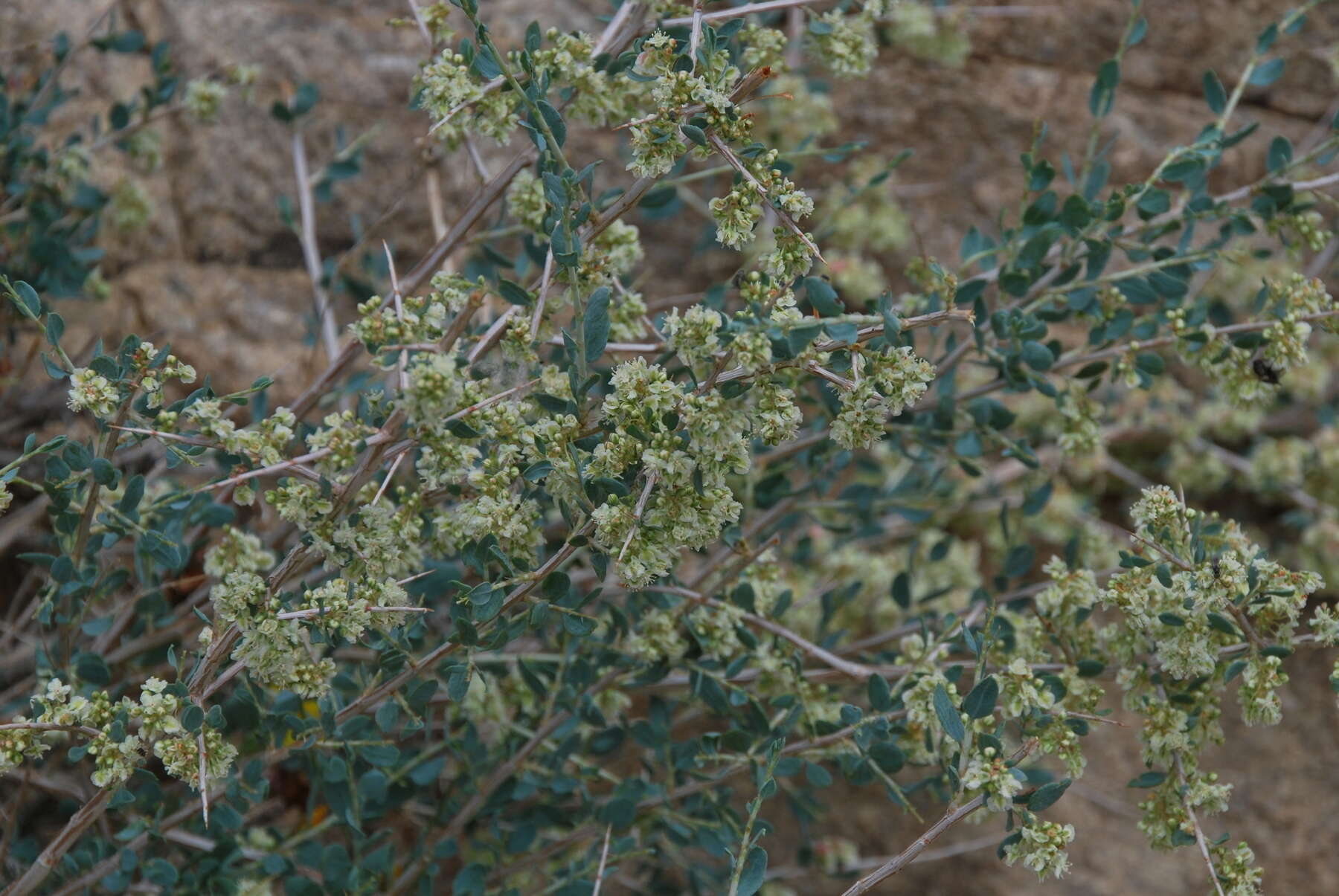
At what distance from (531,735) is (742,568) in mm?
422

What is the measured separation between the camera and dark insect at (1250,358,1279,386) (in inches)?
68.7

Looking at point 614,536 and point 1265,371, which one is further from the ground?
point 614,536

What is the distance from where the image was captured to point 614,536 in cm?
127

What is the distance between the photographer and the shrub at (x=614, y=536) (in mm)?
1307

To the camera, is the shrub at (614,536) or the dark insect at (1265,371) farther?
the dark insect at (1265,371)

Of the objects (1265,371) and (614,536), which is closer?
(614,536)

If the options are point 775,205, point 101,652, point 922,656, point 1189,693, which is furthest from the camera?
point 101,652

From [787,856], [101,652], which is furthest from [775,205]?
[787,856]

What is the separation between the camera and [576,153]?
8.96ft

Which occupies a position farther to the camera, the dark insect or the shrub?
the dark insect

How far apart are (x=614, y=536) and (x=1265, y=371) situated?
112 cm

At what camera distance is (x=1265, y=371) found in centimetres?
175

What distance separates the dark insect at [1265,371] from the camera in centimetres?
174

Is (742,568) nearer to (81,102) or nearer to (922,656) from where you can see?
(922,656)
